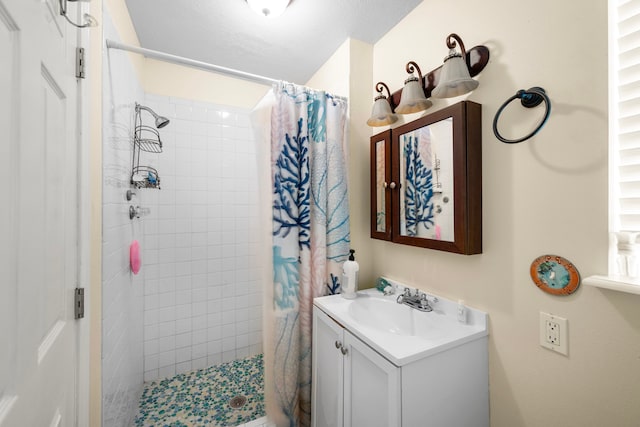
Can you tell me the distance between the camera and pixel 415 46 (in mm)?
1436

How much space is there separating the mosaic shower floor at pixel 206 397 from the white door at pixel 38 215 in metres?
1.04

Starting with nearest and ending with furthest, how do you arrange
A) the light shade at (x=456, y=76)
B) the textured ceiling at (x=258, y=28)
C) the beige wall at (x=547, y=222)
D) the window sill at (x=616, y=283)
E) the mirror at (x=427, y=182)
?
the window sill at (x=616, y=283), the beige wall at (x=547, y=222), the light shade at (x=456, y=76), the mirror at (x=427, y=182), the textured ceiling at (x=258, y=28)

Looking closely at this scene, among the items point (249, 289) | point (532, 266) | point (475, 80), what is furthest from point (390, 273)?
point (249, 289)

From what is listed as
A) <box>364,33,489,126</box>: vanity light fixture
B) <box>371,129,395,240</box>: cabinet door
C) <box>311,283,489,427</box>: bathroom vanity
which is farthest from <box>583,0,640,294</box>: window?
<box>371,129,395,240</box>: cabinet door

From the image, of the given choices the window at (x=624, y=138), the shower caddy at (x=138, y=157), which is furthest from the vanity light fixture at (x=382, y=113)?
the shower caddy at (x=138, y=157)

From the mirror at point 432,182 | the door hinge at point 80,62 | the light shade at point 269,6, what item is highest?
the light shade at point 269,6

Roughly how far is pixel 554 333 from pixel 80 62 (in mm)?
1862

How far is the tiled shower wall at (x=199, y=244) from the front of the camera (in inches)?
77.8

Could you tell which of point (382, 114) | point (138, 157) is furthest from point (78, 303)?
point (382, 114)

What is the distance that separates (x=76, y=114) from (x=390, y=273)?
5.34 feet

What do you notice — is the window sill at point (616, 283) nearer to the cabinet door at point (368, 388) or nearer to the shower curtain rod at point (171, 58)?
the cabinet door at point (368, 388)

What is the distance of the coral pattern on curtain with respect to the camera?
147 centimetres

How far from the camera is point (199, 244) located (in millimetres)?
2105

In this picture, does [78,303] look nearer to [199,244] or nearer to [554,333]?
[199,244]
